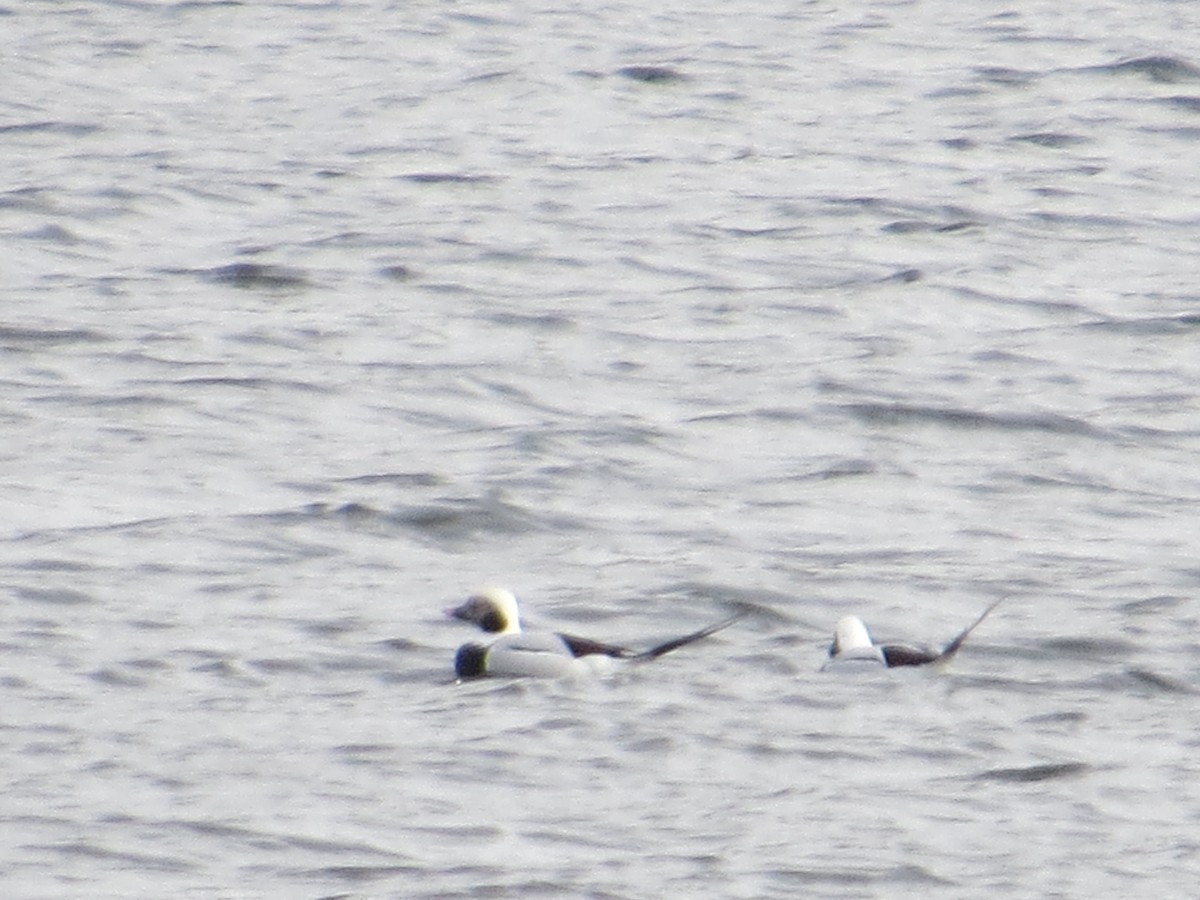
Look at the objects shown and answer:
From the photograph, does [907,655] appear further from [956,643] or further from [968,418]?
[968,418]

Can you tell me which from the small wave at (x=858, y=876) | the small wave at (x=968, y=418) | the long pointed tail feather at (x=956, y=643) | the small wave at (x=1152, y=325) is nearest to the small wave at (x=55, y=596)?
the long pointed tail feather at (x=956, y=643)

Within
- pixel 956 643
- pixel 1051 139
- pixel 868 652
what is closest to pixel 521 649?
pixel 868 652

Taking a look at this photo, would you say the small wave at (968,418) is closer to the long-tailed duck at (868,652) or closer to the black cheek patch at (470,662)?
the long-tailed duck at (868,652)

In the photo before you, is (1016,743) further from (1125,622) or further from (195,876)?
(195,876)

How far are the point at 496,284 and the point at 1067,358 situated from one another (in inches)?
117

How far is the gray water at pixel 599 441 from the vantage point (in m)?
8.03

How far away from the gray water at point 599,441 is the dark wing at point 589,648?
0.47ft

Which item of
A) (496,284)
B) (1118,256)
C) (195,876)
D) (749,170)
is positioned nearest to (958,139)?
(749,170)

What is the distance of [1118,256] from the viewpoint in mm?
16531

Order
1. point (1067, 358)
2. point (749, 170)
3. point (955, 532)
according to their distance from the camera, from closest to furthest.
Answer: point (955, 532) < point (1067, 358) < point (749, 170)

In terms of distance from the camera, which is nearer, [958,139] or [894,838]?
[894,838]

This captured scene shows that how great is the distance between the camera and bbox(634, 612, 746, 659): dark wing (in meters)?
9.81

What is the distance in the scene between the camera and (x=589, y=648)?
974 cm

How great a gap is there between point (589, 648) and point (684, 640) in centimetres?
32
